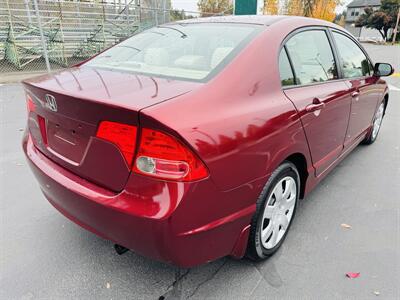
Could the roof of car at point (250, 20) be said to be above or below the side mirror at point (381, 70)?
above

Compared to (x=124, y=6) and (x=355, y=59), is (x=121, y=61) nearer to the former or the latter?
(x=355, y=59)

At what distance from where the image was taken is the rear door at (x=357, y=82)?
3.15m

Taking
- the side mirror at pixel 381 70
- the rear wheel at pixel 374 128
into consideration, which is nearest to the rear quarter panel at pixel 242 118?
the side mirror at pixel 381 70

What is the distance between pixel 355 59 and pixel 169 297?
2.99 m

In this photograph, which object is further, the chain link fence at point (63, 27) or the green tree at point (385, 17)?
the green tree at point (385, 17)

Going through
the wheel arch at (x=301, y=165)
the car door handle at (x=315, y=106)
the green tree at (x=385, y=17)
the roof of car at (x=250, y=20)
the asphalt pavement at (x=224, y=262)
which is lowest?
the asphalt pavement at (x=224, y=262)

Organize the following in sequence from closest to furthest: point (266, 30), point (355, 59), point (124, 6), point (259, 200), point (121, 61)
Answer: point (259, 200) < point (266, 30) < point (121, 61) < point (355, 59) < point (124, 6)

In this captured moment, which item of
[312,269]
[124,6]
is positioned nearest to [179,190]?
[312,269]

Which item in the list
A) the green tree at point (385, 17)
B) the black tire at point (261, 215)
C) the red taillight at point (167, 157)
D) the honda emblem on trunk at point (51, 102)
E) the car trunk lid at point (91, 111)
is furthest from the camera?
the green tree at point (385, 17)

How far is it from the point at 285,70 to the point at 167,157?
3.83 feet

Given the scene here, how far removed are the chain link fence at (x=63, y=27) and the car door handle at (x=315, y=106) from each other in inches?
417

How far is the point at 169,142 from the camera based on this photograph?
1.52 metres

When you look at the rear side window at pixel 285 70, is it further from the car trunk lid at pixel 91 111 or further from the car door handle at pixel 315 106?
the car trunk lid at pixel 91 111

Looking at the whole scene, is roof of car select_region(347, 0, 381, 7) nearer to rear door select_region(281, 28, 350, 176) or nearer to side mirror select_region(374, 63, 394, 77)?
side mirror select_region(374, 63, 394, 77)
